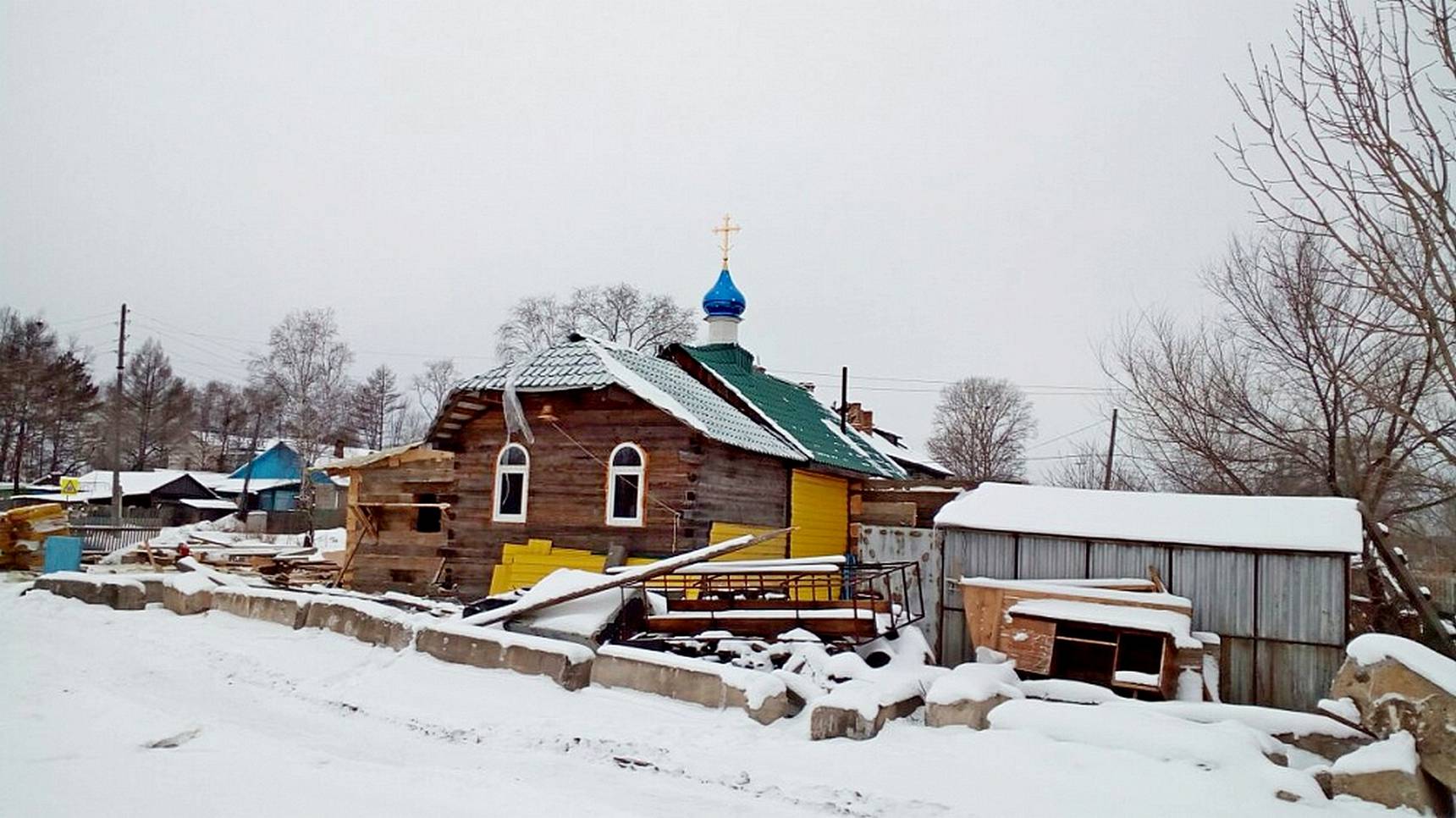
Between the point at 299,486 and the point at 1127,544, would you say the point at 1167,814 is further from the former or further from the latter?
the point at 299,486

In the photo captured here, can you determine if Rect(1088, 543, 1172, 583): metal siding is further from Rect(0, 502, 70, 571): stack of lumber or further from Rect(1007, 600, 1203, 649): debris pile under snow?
Rect(0, 502, 70, 571): stack of lumber

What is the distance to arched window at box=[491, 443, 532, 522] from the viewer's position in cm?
1742

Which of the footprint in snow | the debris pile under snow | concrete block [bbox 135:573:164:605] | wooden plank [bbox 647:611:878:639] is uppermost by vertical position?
the debris pile under snow

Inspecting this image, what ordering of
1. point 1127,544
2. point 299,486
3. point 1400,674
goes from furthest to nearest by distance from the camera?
point 299,486 → point 1127,544 → point 1400,674

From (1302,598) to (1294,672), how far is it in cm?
78

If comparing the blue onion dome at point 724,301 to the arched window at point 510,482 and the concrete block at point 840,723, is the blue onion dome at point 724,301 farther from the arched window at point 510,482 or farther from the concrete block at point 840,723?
the concrete block at point 840,723

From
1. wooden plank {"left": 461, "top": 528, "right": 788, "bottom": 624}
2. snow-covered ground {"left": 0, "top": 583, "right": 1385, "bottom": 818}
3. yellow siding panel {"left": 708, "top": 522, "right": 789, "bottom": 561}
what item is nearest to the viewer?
snow-covered ground {"left": 0, "top": 583, "right": 1385, "bottom": 818}

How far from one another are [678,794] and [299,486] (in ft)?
184

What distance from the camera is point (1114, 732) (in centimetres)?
785

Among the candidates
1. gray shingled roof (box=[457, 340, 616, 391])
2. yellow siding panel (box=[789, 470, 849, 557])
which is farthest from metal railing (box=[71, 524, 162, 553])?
yellow siding panel (box=[789, 470, 849, 557])

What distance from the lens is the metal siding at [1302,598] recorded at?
33.9 feet

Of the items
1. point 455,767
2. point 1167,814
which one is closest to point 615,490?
point 455,767

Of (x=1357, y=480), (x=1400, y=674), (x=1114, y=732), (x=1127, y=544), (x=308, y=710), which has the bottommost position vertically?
(x=308, y=710)

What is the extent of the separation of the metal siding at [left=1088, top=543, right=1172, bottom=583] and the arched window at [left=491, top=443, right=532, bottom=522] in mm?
9837
